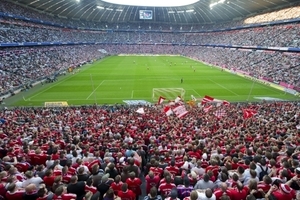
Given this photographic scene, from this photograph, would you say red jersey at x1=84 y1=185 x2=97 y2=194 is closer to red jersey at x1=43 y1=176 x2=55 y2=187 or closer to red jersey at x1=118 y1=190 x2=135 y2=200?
red jersey at x1=118 y1=190 x2=135 y2=200

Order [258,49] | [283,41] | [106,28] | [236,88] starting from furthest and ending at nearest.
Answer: [106,28] → [258,49] → [283,41] → [236,88]

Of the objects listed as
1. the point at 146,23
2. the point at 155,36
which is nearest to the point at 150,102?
the point at 155,36

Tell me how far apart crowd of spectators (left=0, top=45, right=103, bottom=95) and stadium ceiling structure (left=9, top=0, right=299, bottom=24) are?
45.1ft

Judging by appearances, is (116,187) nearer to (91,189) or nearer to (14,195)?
(91,189)

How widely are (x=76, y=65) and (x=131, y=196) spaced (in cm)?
6149

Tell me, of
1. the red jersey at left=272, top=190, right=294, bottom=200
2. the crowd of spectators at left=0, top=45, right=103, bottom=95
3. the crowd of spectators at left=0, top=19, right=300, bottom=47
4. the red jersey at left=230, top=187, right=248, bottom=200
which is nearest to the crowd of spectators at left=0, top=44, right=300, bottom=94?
the crowd of spectators at left=0, top=45, right=103, bottom=95

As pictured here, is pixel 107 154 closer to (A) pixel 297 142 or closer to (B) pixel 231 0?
(A) pixel 297 142

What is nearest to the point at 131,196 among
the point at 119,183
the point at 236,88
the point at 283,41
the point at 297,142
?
the point at 119,183

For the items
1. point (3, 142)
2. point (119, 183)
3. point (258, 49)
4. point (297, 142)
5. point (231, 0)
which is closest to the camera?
point (119, 183)

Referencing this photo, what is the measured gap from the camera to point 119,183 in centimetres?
631

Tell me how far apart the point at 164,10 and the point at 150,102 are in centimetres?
8612

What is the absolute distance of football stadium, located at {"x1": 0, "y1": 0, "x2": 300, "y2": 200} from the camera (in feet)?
21.8

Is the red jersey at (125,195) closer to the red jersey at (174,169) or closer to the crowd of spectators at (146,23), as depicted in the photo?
the red jersey at (174,169)

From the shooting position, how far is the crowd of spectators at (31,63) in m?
39.7
